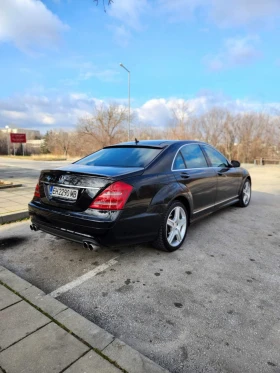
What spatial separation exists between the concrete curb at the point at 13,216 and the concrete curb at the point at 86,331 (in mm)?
2290

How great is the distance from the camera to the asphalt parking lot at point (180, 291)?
6.01ft

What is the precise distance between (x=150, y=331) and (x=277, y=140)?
2969cm

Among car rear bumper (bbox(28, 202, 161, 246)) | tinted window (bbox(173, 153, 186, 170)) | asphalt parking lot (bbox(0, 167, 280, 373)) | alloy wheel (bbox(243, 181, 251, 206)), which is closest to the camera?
asphalt parking lot (bbox(0, 167, 280, 373))

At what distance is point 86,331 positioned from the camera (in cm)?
188

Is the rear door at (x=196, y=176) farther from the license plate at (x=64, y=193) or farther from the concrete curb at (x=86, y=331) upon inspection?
the concrete curb at (x=86, y=331)

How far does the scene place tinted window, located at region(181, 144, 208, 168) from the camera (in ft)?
12.9

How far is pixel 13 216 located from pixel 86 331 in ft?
11.4

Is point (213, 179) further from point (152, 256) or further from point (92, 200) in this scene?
point (92, 200)

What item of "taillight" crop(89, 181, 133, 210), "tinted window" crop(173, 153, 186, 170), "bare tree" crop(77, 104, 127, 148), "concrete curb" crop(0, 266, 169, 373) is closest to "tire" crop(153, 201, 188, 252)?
"tinted window" crop(173, 153, 186, 170)

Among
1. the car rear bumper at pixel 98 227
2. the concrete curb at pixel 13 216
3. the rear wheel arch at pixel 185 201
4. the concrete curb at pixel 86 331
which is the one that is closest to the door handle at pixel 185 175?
the rear wheel arch at pixel 185 201

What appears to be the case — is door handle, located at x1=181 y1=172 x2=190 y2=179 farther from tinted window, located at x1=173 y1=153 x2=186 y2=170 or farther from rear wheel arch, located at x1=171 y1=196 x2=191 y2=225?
rear wheel arch, located at x1=171 y1=196 x2=191 y2=225

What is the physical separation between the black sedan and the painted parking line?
1.22 feet

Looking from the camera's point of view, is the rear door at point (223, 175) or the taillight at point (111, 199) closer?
the taillight at point (111, 199)

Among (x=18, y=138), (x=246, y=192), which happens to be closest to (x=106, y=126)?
(x=18, y=138)
